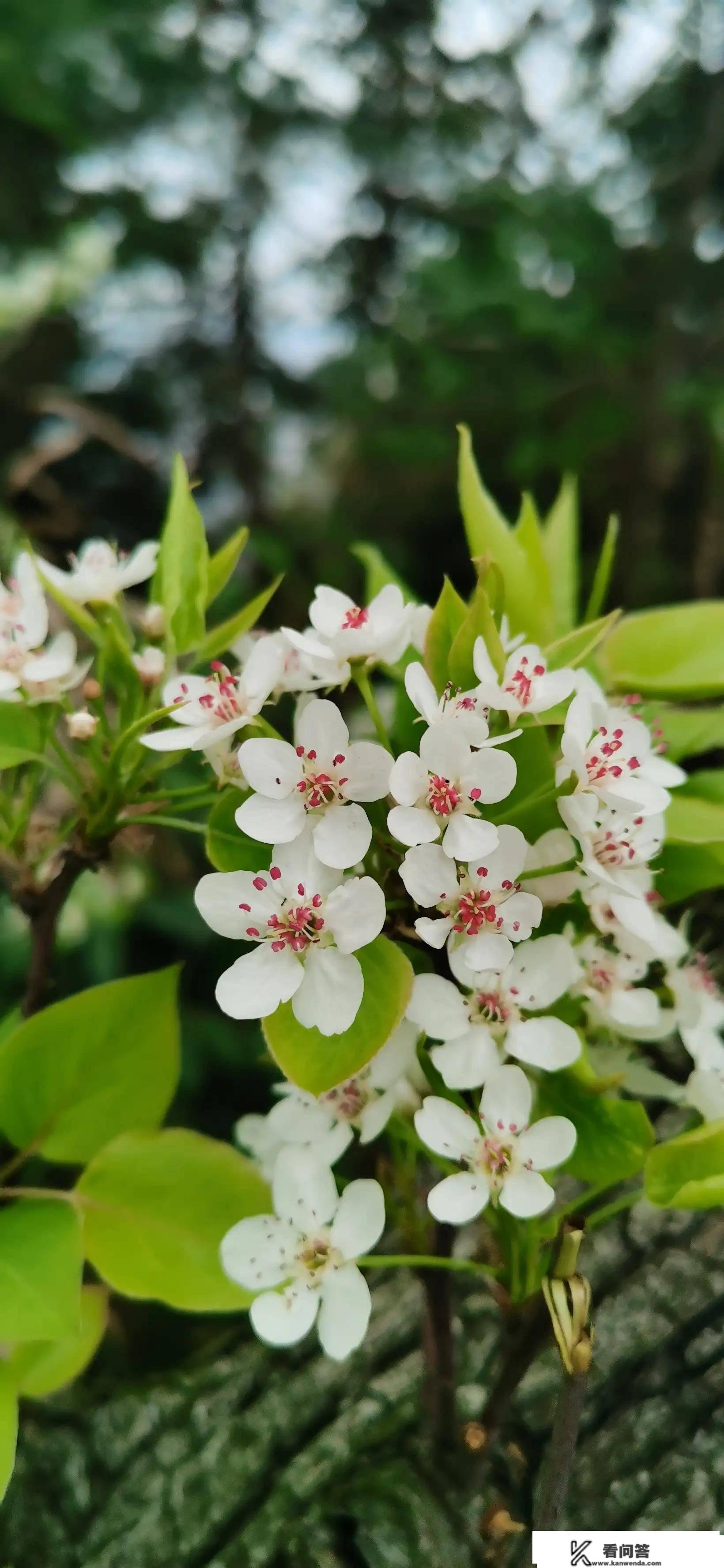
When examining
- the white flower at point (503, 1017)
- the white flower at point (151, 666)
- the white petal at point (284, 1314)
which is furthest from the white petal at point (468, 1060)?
the white flower at point (151, 666)

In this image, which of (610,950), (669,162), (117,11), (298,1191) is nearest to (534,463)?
(669,162)

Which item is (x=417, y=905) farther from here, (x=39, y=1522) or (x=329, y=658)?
(x=39, y=1522)

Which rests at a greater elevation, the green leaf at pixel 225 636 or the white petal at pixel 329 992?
the green leaf at pixel 225 636

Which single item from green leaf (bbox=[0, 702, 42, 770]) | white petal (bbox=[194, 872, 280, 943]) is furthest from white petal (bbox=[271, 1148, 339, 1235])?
green leaf (bbox=[0, 702, 42, 770])

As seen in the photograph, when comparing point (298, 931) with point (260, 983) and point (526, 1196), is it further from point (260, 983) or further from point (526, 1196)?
point (526, 1196)

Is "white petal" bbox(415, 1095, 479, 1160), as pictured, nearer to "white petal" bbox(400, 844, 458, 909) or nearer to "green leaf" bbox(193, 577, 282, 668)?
"white petal" bbox(400, 844, 458, 909)

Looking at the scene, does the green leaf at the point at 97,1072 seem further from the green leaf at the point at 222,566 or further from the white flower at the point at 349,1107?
the green leaf at the point at 222,566
